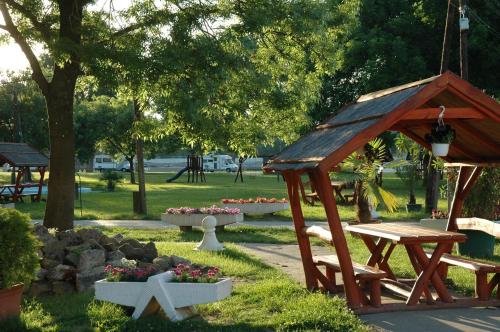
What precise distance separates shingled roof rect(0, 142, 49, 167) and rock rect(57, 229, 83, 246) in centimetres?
1843

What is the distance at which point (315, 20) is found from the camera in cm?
1382

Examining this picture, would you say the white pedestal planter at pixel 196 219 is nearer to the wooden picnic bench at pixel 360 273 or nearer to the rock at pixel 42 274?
the rock at pixel 42 274

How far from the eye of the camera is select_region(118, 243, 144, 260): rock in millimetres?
9867

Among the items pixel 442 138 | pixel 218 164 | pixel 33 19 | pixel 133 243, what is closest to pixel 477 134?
pixel 442 138

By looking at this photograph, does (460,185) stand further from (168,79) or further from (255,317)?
(168,79)

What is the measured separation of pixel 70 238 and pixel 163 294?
12.3 ft

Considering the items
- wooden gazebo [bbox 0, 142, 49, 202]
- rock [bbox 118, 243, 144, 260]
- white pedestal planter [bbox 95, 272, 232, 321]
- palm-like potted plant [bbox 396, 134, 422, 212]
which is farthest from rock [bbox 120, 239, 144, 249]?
wooden gazebo [bbox 0, 142, 49, 202]

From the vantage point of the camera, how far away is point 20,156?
2831 cm

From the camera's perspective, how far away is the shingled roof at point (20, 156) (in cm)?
2748

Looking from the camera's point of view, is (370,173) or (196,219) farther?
(196,219)

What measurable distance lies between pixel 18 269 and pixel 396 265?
6.44 meters

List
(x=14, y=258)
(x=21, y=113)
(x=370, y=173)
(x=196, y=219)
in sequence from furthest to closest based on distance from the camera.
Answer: (x=21, y=113) < (x=196, y=219) < (x=370, y=173) < (x=14, y=258)

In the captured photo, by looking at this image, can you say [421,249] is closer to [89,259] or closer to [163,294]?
[163,294]

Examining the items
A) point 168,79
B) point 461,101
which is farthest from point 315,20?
point 461,101
